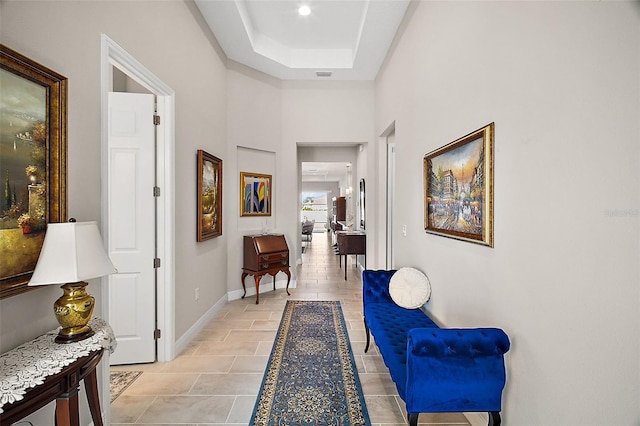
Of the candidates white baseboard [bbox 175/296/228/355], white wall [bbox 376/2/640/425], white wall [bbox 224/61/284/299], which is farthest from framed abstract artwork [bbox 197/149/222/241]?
white wall [bbox 376/2/640/425]

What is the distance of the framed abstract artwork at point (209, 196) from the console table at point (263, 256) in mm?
715

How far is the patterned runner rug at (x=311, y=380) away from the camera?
216 cm

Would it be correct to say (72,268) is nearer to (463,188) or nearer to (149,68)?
(149,68)

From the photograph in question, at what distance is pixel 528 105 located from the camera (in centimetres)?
155

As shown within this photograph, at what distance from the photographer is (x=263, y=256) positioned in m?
4.77

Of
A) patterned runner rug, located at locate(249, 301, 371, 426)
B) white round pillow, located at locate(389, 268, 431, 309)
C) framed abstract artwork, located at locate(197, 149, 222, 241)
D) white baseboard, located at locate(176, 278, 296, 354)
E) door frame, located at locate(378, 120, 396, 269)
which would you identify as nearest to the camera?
patterned runner rug, located at locate(249, 301, 371, 426)

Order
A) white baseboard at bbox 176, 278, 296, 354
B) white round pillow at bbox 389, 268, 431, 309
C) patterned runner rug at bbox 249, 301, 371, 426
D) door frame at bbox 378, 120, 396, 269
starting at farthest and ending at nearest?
door frame at bbox 378, 120, 396, 269 → white baseboard at bbox 176, 278, 296, 354 → white round pillow at bbox 389, 268, 431, 309 → patterned runner rug at bbox 249, 301, 371, 426

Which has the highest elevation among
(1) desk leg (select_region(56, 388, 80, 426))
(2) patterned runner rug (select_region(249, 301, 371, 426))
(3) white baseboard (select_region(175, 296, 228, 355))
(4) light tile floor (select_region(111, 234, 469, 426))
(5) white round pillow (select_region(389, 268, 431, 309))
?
(5) white round pillow (select_region(389, 268, 431, 309))

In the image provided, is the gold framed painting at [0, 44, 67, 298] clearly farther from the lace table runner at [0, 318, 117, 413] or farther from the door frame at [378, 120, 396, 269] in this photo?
the door frame at [378, 120, 396, 269]

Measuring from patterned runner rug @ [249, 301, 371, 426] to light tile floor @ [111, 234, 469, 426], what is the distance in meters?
0.09

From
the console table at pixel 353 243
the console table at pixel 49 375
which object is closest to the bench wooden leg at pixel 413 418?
the console table at pixel 49 375

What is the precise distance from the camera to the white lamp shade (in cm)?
133

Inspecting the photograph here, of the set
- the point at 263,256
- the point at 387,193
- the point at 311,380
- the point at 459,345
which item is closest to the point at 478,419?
the point at 459,345

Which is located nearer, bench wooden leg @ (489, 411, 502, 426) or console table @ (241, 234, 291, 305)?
bench wooden leg @ (489, 411, 502, 426)
